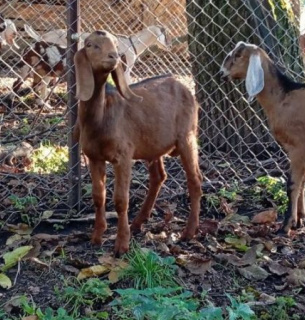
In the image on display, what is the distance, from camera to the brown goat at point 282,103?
5.12 m

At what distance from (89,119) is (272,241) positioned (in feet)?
4.56

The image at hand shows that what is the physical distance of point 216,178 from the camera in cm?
605

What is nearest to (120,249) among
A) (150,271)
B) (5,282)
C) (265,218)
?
(150,271)

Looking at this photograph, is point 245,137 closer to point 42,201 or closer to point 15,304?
point 42,201

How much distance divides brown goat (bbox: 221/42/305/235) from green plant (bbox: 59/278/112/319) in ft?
5.10

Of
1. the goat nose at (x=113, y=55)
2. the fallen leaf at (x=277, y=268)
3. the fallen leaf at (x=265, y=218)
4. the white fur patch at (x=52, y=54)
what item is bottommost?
the fallen leaf at (x=265, y=218)

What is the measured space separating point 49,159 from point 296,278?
2.76 m

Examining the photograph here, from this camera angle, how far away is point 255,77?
5.11 m

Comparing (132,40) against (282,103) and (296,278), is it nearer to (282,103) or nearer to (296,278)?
(282,103)

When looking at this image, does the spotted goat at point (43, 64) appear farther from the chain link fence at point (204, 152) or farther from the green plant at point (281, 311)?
the green plant at point (281, 311)

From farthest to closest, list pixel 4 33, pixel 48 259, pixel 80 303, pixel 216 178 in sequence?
pixel 4 33, pixel 216 178, pixel 48 259, pixel 80 303

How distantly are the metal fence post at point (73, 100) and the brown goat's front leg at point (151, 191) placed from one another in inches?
20.7

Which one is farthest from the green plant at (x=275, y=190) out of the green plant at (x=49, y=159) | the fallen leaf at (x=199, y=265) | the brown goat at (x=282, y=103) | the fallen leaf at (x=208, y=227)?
the green plant at (x=49, y=159)

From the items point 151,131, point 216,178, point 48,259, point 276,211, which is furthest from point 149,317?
point 216,178
